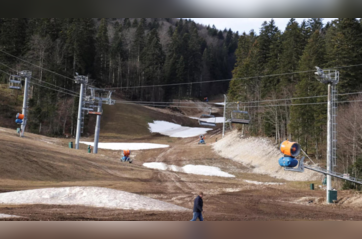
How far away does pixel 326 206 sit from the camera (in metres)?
23.0

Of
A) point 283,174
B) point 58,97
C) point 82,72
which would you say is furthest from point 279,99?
point 82,72

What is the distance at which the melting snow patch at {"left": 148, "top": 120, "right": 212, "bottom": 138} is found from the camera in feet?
235

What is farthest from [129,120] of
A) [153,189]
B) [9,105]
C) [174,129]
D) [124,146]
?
[153,189]

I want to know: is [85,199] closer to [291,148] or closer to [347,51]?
[291,148]

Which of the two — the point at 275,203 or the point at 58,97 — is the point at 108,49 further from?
the point at 275,203

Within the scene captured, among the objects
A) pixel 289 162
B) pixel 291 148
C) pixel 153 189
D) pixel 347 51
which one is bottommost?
pixel 153 189

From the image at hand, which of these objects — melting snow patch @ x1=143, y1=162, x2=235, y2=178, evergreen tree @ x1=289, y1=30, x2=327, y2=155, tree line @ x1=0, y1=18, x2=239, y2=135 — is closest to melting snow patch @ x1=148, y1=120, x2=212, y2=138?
tree line @ x1=0, y1=18, x2=239, y2=135

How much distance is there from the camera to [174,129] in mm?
75625

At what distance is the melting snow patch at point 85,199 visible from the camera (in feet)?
64.0

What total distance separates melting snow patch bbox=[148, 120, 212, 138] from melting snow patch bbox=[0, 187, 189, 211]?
160ft

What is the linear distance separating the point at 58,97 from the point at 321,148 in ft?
157

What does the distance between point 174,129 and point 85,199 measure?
5550 centimetres

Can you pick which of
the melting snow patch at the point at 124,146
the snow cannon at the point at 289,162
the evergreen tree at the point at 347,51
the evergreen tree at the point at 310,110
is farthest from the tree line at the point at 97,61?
the snow cannon at the point at 289,162

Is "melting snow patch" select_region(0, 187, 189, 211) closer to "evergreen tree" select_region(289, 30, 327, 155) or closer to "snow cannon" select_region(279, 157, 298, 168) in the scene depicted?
"snow cannon" select_region(279, 157, 298, 168)
